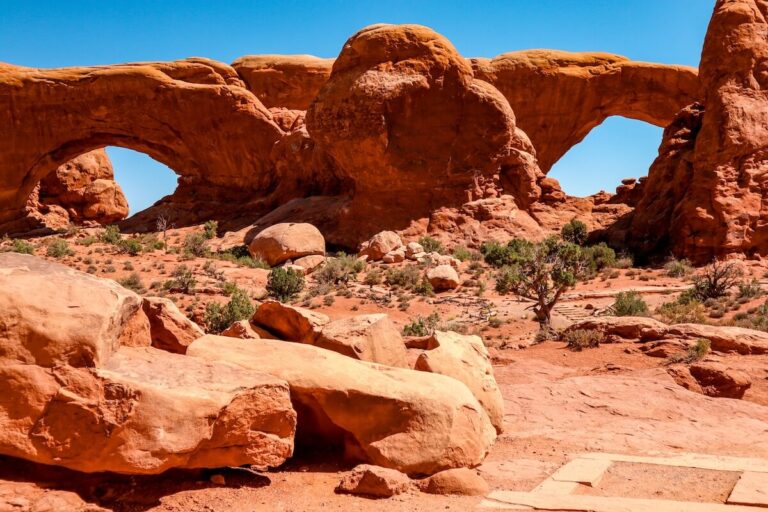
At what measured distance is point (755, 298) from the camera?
52.2ft

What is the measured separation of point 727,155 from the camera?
20.6m

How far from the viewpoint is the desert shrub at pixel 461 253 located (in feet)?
73.6

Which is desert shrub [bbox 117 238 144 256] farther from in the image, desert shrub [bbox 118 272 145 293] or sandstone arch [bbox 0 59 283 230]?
sandstone arch [bbox 0 59 283 230]

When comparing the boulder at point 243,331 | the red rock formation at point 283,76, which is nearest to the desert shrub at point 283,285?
the boulder at point 243,331

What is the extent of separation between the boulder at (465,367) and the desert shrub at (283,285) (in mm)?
10466

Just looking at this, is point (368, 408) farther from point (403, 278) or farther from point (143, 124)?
point (143, 124)

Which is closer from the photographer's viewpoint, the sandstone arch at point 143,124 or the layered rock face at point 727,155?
the layered rock face at point 727,155

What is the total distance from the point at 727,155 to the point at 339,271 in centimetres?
1174

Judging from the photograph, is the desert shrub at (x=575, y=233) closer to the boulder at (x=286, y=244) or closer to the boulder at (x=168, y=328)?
the boulder at (x=286, y=244)

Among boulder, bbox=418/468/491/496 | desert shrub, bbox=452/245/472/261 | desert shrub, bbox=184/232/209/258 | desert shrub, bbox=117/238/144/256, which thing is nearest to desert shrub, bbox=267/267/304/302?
desert shrub, bbox=184/232/209/258

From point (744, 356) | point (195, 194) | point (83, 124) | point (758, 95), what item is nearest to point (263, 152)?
point (195, 194)

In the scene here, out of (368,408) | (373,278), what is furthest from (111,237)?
(368,408)

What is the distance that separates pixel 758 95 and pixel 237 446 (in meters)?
21.1

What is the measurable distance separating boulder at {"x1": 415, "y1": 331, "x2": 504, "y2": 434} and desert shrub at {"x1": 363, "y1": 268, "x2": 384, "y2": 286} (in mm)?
12043
